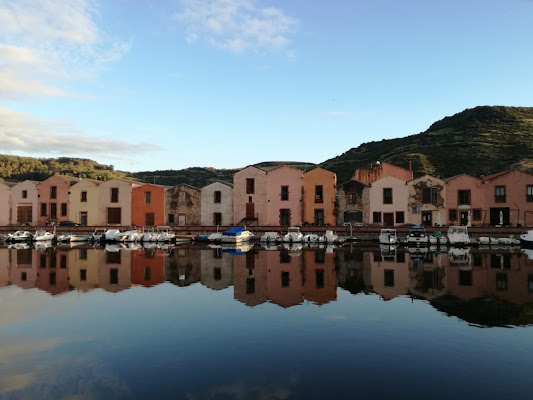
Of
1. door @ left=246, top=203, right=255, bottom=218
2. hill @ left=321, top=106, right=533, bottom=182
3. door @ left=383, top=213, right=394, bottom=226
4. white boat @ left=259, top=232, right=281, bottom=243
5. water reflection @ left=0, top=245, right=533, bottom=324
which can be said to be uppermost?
hill @ left=321, top=106, right=533, bottom=182

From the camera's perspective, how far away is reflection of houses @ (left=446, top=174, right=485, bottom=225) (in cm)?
6288

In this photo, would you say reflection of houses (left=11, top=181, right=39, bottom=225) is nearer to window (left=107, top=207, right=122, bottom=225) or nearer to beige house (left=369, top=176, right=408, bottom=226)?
window (left=107, top=207, right=122, bottom=225)

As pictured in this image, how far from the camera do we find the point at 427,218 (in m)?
64.4

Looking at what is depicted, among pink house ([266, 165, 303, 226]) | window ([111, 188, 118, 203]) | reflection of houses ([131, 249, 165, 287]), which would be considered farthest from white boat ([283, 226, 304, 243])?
window ([111, 188, 118, 203])

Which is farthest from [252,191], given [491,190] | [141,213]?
[491,190]

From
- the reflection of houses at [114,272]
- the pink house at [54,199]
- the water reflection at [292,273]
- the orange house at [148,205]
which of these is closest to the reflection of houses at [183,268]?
the water reflection at [292,273]

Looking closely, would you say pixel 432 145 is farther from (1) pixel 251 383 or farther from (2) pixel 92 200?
(1) pixel 251 383

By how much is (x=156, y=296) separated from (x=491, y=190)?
55.5 m

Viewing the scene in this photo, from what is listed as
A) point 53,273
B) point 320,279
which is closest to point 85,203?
Answer: point 53,273

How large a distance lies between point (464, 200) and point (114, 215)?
5641 centimetres

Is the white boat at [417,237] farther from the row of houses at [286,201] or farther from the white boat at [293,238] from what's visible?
the white boat at [293,238]

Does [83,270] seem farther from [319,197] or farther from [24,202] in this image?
[24,202]

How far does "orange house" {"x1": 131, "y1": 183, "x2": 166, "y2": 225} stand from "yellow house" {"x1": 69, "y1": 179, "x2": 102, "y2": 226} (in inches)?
287

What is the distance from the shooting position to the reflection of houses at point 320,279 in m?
23.0
